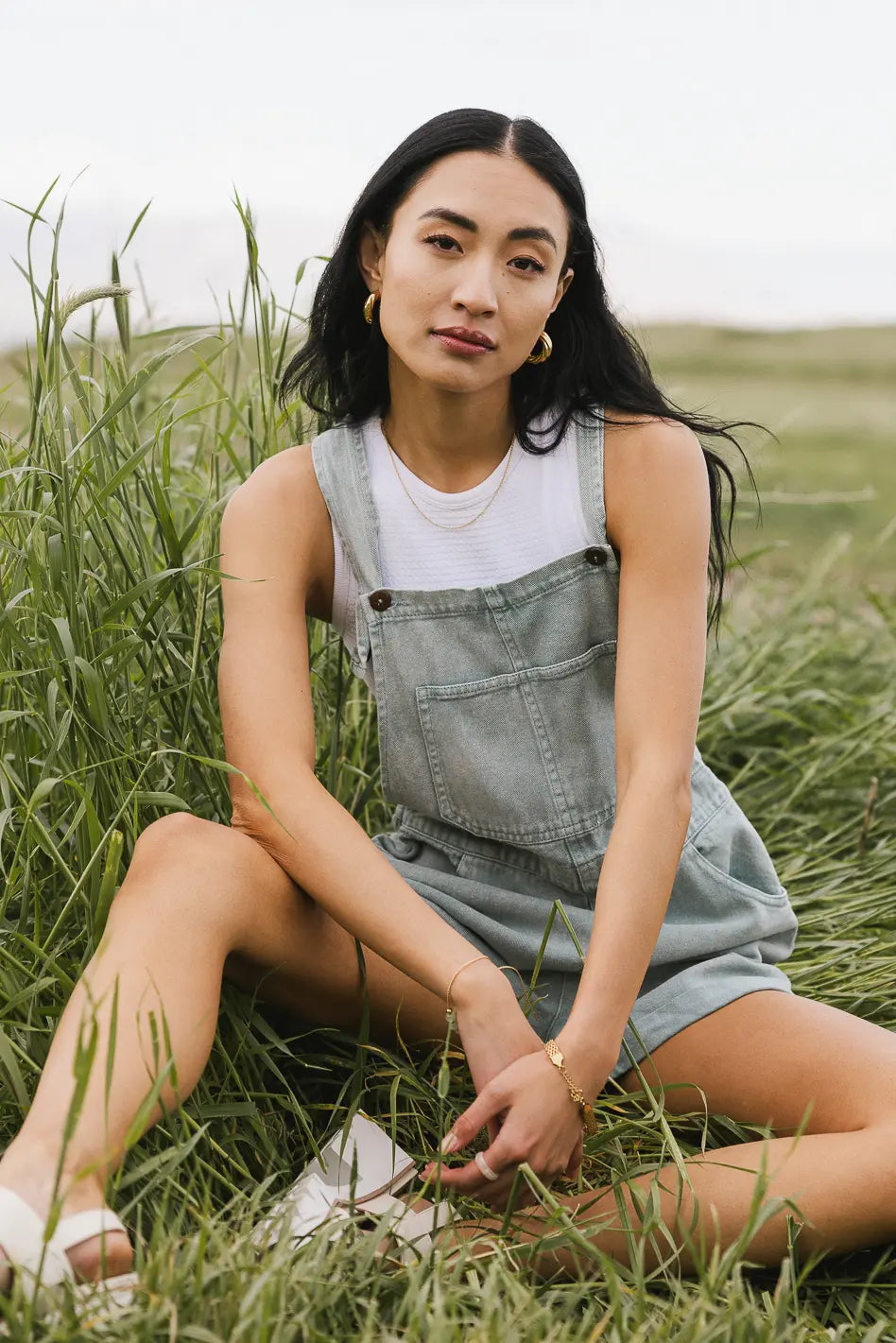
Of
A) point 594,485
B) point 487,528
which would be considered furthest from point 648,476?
point 487,528

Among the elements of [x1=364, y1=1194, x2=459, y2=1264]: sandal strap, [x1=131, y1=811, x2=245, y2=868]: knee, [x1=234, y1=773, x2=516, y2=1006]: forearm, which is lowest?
[x1=364, y1=1194, x2=459, y2=1264]: sandal strap

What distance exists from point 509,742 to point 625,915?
0.29 metres

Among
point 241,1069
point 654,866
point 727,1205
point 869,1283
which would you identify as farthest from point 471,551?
point 869,1283

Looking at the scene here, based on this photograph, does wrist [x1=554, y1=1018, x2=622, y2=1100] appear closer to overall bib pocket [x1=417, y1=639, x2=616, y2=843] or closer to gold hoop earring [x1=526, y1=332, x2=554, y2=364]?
overall bib pocket [x1=417, y1=639, x2=616, y2=843]

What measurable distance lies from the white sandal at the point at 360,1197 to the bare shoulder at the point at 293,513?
0.62 metres

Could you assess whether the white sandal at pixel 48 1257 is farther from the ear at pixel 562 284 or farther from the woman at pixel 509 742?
the ear at pixel 562 284

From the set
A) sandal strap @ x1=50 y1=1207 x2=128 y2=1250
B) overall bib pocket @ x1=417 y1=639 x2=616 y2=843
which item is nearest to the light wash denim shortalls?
overall bib pocket @ x1=417 y1=639 x2=616 y2=843

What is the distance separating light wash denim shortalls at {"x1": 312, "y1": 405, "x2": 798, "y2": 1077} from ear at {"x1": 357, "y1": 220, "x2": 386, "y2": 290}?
Answer: 23cm

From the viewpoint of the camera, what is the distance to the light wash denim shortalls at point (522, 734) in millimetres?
1689

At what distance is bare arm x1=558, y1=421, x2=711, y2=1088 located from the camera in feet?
4.79

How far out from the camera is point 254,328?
6.66 feet

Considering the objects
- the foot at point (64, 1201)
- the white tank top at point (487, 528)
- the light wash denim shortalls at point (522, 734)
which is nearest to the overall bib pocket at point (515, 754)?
the light wash denim shortalls at point (522, 734)

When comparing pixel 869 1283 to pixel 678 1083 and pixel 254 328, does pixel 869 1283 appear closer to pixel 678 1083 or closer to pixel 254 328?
pixel 678 1083

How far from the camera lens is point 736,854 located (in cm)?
183
